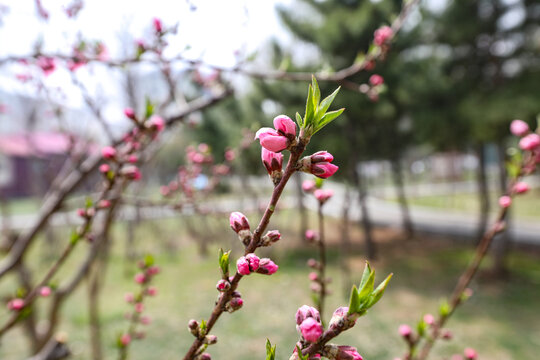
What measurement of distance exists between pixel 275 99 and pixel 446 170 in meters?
23.3

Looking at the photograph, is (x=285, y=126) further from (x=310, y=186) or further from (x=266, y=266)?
(x=310, y=186)

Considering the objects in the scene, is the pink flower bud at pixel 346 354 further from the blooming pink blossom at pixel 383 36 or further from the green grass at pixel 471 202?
the green grass at pixel 471 202

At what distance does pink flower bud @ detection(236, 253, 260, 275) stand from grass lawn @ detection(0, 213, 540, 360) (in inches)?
111

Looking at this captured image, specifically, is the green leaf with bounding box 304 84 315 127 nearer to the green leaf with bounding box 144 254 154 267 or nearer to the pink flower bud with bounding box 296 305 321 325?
the pink flower bud with bounding box 296 305 321 325

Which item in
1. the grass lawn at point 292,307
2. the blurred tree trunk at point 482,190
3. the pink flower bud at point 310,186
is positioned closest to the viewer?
the pink flower bud at point 310,186

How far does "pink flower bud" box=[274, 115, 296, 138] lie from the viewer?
17.6 inches

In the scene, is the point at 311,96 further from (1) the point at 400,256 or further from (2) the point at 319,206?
(1) the point at 400,256

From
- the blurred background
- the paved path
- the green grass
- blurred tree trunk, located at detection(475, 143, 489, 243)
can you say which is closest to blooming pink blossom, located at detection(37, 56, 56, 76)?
the blurred background

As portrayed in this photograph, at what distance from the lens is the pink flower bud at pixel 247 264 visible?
1.50ft

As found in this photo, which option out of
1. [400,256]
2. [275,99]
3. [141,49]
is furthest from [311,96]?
[400,256]

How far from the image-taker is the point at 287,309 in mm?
6402

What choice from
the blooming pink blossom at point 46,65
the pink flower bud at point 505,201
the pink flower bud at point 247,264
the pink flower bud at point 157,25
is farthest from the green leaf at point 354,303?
the blooming pink blossom at point 46,65

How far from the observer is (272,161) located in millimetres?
480

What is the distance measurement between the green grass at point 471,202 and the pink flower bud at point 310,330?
16.4m
